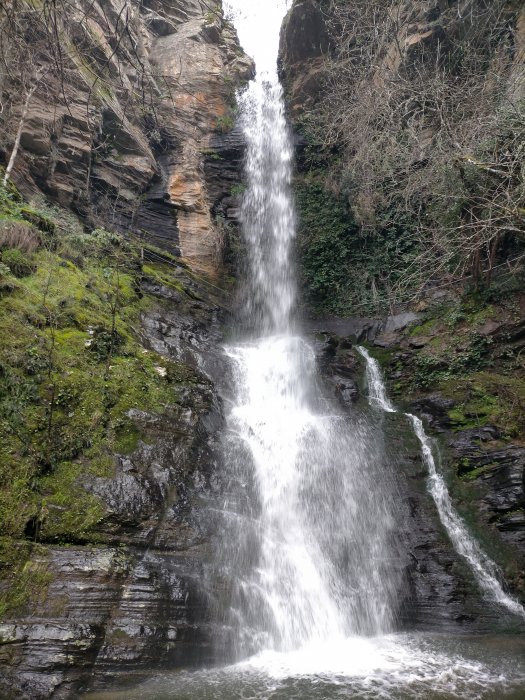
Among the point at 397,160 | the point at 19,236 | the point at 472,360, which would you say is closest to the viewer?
the point at 19,236

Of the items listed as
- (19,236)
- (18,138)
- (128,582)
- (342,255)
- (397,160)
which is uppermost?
(397,160)

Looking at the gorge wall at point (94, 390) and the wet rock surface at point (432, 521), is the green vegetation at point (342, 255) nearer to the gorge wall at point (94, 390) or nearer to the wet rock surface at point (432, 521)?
the gorge wall at point (94, 390)

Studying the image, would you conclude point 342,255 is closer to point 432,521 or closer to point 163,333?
point 163,333

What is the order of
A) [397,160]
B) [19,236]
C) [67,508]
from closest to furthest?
1. [67,508]
2. [19,236]
3. [397,160]

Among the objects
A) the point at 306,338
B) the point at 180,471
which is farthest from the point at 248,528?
the point at 306,338

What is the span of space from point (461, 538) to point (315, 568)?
2521 millimetres

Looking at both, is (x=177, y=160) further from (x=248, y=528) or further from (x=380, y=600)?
(x=380, y=600)

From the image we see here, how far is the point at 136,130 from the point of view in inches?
622

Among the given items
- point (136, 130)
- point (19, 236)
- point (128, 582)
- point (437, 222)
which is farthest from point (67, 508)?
point (136, 130)

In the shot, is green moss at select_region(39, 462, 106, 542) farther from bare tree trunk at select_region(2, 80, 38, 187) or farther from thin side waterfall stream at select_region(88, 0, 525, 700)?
bare tree trunk at select_region(2, 80, 38, 187)

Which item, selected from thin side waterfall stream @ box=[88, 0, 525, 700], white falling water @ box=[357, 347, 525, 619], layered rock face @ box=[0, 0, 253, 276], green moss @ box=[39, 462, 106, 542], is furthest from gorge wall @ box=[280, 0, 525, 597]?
green moss @ box=[39, 462, 106, 542]

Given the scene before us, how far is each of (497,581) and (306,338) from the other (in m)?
7.14

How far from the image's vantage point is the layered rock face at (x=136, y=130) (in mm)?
12266

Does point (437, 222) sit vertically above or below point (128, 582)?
above
